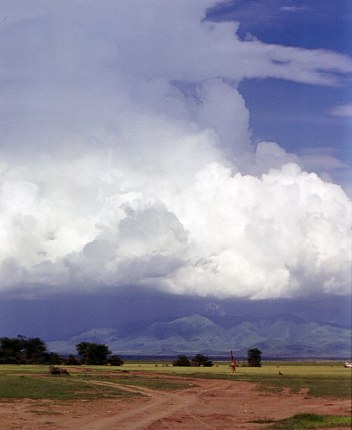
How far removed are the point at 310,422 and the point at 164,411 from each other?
11.7 metres

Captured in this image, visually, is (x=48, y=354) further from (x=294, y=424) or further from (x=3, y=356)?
(x=294, y=424)

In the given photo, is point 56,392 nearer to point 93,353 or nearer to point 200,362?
point 200,362

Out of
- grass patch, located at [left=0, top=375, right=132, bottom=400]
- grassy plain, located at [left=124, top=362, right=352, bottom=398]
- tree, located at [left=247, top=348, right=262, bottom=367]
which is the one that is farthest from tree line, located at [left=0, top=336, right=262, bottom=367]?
grass patch, located at [left=0, top=375, right=132, bottom=400]

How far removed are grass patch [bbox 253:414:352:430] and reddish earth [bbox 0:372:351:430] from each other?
1285mm

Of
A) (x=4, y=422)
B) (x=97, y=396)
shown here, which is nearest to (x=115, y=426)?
(x=4, y=422)

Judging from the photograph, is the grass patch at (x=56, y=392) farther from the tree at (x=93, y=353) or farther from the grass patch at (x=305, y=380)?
the tree at (x=93, y=353)

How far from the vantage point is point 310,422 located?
3109cm

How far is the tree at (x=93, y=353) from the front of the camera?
153250 mm

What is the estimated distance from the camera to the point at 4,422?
35125 millimetres

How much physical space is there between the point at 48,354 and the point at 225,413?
119317 millimetres

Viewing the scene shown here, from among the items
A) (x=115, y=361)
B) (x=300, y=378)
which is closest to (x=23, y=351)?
(x=115, y=361)

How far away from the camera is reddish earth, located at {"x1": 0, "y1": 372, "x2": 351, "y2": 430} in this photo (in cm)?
3366

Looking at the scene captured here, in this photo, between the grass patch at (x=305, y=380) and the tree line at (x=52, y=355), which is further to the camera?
the tree line at (x=52, y=355)

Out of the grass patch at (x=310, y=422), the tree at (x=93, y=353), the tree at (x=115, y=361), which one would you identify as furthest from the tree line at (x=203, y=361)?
the grass patch at (x=310, y=422)
